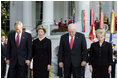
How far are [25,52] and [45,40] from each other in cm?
68

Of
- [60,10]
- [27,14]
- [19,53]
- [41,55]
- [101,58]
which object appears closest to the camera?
[101,58]

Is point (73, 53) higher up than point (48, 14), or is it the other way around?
point (48, 14)

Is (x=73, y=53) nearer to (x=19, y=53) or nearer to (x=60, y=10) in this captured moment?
(x=19, y=53)

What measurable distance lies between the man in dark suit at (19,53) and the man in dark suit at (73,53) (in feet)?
3.26

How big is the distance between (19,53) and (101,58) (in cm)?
232

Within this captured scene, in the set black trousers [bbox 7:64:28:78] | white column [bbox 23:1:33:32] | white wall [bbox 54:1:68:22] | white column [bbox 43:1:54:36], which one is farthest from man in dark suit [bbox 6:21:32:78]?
white wall [bbox 54:1:68:22]

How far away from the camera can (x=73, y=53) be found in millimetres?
7430

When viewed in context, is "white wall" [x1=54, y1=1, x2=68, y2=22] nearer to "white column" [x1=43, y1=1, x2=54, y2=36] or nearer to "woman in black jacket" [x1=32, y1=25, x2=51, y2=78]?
"white column" [x1=43, y1=1, x2=54, y2=36]

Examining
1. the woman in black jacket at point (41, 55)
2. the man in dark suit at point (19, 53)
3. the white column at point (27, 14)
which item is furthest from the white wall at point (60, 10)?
the man in dark suit at point (19, 53)

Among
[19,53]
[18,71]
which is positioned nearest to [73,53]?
[19,53]

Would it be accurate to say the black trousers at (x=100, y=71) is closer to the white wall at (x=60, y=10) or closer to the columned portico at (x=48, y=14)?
the columned portico at (x=48, y=14)

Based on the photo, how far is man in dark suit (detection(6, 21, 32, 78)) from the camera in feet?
25.0

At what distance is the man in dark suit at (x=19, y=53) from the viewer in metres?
7.63

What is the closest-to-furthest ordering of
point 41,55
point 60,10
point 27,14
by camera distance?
point 41,55, point 27,14, point 60,10
